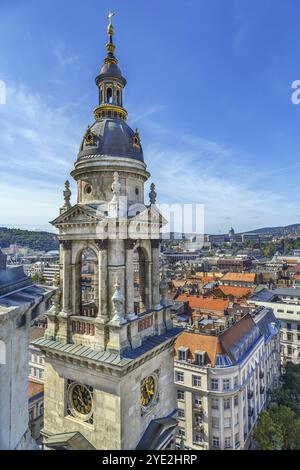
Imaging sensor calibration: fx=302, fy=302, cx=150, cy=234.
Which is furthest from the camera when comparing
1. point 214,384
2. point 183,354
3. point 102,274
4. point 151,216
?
point 183,354

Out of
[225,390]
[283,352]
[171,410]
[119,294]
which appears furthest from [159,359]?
[283,352]

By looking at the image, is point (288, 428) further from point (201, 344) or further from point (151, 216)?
point (151, 216)

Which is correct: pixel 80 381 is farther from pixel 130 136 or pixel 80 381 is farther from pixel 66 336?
pixel 130 136

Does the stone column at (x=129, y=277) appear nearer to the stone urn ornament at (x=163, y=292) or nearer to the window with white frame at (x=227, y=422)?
the stone urn ornament at (x=163, y=292)

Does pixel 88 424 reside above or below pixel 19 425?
below

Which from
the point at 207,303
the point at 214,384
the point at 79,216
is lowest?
the point at 214,384

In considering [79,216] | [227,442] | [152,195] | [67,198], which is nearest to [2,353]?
[79,216]

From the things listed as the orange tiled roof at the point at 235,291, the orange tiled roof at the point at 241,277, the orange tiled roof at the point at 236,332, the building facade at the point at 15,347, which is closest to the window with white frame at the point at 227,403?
the orange tiled roof at the point at 236,332
